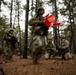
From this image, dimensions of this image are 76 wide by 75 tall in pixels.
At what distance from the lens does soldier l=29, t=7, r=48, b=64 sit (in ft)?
24.1

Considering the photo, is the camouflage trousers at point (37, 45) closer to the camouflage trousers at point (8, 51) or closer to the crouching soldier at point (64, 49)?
the camouflage trousers at point (8, 51)

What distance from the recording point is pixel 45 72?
19.7 ft

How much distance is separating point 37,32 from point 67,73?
219cm

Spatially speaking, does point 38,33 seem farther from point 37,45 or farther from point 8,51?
point 8,51

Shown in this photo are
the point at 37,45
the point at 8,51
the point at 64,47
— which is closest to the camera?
the point at 37,45

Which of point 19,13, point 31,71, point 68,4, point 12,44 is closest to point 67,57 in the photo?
point 12,44

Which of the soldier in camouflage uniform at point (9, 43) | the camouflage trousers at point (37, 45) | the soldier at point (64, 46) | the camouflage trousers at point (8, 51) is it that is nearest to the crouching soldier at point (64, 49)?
the soldier at point (64, 46)

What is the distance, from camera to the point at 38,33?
292 inches

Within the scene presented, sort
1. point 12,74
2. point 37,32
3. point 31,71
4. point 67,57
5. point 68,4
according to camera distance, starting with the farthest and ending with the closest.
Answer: point 68,4 < point 67,57 < point 37,32 < point 31,71 < point 12,74

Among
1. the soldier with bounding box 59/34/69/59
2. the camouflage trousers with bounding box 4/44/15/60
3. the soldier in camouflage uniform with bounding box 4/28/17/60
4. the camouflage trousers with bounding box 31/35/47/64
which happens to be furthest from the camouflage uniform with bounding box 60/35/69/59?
the camouflage trousers with bounding box 31/35/47/64

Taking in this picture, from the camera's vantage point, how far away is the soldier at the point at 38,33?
736 centimetres

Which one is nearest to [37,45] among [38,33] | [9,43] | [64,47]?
[38,33]

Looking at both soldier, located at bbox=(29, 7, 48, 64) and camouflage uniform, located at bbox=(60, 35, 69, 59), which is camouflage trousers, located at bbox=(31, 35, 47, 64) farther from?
camouflage uniform, located at bbox=(60, 35, 69, 59)

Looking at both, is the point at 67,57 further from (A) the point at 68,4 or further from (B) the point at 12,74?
(A) the point at 68,4
